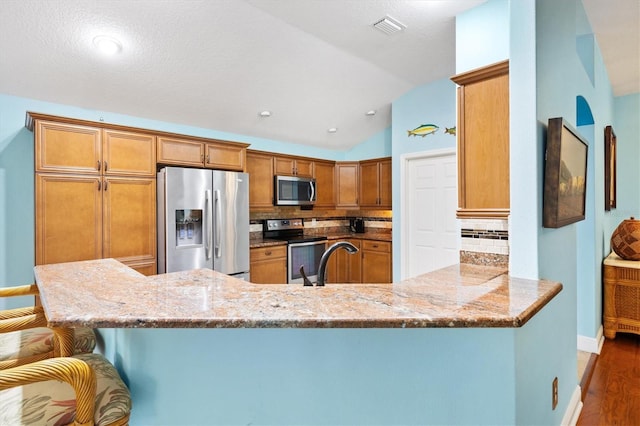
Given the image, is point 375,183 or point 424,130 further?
point 375,183

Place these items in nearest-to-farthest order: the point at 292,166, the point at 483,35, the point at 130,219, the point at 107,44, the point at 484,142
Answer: the point at 484,142
the point at 483,35
the point at 107,44
the point at 130,219
the point at 292,166

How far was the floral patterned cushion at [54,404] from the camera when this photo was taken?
0.88m

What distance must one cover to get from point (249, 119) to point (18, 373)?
364 centimetres

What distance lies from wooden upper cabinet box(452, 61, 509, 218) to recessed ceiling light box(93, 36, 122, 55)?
2.55 meters

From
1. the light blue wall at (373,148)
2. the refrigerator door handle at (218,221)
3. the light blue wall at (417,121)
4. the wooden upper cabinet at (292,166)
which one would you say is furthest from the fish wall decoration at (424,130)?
the refrigerator door handle at (218,221)

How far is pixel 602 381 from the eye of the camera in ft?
7.92

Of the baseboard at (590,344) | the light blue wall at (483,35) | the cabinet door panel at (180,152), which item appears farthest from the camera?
the cabinet door panel at (180,152)

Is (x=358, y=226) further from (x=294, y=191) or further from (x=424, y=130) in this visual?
(x=424, y=130)

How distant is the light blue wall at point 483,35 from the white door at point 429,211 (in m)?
1.67

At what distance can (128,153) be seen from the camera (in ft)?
9.93

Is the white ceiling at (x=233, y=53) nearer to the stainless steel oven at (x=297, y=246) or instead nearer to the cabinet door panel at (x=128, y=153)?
the cabinet door panel at (x=128, y=153)

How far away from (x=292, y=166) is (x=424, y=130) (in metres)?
1.87

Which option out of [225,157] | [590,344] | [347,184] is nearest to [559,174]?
[590,344]

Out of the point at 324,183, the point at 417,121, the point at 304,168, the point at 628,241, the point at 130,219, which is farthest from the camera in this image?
the point at 324,183
